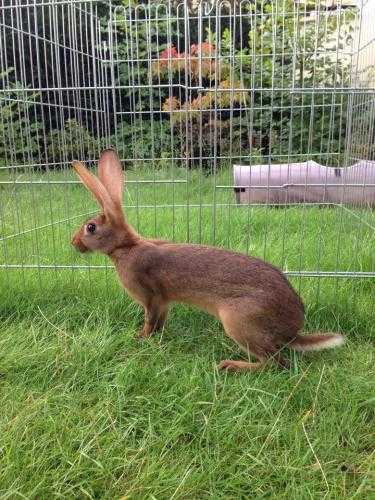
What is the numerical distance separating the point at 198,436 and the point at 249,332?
1.99 ft

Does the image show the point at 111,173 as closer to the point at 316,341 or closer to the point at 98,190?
the point at 98,190

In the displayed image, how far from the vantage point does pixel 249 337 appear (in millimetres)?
2373

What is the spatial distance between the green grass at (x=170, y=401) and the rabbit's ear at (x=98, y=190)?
0.57m

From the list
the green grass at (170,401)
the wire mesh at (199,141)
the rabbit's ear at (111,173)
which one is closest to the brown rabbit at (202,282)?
the rabbit's ear at (111,173)

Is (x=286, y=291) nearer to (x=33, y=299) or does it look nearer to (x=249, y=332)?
(x=249, y=332)

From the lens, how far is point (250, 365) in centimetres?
238

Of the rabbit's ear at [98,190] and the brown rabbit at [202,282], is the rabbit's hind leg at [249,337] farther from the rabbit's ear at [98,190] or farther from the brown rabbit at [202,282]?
the rabbit's ear at [98,190]

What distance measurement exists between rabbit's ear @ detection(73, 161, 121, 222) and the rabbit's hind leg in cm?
84

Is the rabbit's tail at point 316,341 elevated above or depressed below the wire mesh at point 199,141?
below

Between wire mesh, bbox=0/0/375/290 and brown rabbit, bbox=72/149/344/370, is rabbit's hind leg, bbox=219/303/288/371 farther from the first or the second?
wire mesh, bbox=0/0/375/290

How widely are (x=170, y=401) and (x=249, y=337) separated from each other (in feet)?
1.63

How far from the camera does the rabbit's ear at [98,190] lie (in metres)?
2.52

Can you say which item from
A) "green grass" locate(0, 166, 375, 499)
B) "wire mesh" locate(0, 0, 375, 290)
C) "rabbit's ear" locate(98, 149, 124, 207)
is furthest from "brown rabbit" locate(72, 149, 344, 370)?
"wire mesh" locate(0, 0, 375, 290)

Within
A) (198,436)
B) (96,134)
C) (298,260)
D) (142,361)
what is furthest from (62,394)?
(96,134)
